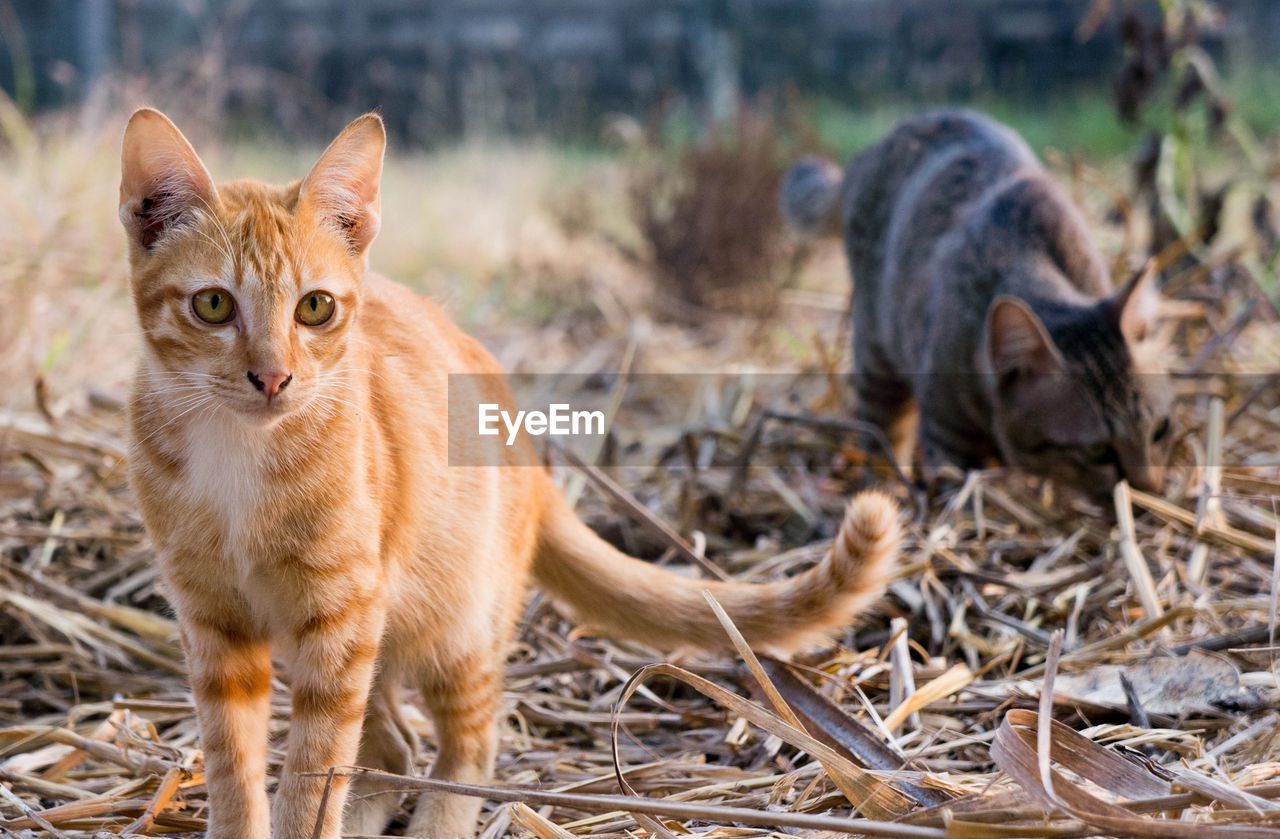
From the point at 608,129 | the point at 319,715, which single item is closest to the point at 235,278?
the point at 319,715

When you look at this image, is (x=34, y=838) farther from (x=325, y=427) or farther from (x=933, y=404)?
(x=933, y=404)

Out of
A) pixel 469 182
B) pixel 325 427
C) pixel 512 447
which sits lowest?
pixel 469 182

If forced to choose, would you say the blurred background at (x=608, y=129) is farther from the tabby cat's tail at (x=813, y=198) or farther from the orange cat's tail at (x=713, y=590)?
the orange cat's tail at (x=713, y=590)

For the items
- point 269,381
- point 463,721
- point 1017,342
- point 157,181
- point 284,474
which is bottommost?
point 463,721

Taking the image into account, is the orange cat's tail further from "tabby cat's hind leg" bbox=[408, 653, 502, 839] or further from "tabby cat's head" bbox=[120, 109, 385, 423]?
"tabby cat's head" bbox=[120, 109, 385, 423]

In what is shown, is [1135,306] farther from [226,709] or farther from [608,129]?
[608,129]

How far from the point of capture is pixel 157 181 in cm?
180

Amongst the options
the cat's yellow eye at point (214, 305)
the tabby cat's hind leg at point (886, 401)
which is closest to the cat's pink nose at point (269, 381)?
the cat's yellow eye at point (214, 305)

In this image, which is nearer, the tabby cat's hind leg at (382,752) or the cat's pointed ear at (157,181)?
the cat's pointed ear at (157,181)

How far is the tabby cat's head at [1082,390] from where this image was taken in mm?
3205

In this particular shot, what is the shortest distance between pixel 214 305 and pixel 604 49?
381 inches

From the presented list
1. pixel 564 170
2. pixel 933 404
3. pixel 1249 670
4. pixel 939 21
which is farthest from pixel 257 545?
pixel 939 21

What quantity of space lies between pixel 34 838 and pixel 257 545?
2.13ft

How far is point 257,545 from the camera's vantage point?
1791 millimetres
